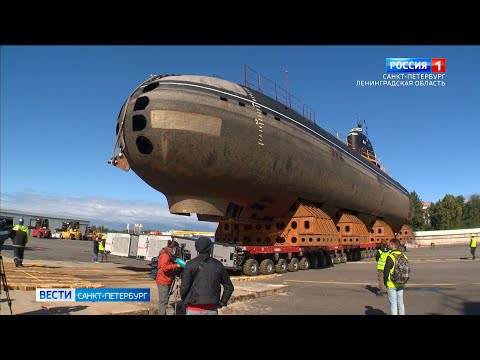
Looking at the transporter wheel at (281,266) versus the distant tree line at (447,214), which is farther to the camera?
the distant tree line at (447,214)

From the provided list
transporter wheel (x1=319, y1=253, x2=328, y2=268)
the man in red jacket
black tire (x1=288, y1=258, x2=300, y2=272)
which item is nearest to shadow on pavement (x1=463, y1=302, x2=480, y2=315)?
the man in red jacket

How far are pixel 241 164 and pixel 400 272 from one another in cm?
864

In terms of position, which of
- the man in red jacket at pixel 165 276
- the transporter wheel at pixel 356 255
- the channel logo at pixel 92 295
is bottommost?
the transporter wheel at pixel 356 255

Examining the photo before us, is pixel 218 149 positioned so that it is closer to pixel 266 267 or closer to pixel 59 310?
pixel 266 267

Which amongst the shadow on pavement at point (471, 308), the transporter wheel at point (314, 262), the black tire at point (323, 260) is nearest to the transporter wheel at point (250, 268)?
the transporter wheel at point (314, 262)

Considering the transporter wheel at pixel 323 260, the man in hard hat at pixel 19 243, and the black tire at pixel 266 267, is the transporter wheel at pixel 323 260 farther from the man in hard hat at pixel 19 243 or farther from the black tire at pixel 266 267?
the man in hard hat at pixel 19 243

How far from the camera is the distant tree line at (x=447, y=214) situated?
301 feet

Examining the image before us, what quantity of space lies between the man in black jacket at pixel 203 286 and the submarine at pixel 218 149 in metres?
8.86

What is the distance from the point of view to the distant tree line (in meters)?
91.8

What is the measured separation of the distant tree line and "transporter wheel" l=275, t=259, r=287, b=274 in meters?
79.8

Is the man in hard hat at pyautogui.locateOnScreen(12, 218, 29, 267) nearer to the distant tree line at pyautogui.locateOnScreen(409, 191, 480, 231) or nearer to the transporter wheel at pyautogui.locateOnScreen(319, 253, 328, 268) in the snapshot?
the transporter wheel at pyautogui.locateOnScreen(319, 253, 328, 268)
